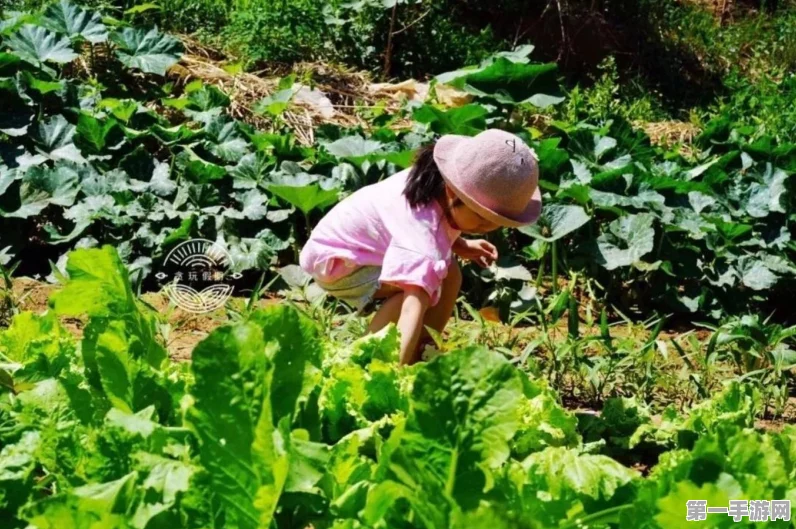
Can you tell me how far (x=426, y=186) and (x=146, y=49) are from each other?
2684 mm

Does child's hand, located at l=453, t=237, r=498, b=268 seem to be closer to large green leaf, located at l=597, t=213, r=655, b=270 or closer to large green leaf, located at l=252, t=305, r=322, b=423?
large green leaf, located at l=597, t=213, r=655, b=270

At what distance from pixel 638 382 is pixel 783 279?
1384 millimetres

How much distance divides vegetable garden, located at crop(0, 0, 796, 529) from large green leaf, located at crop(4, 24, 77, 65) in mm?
14

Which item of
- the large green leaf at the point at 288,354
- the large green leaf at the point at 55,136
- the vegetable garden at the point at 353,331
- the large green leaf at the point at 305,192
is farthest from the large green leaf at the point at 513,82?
the large green leaf at the point at 288,354

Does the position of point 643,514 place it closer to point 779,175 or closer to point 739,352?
point 739,352

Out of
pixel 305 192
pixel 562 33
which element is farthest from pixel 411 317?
pixel 562 33

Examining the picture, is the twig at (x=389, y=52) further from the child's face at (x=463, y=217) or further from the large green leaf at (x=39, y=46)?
the child's face at (x=463, y=217)

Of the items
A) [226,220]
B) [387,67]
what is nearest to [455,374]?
[226,220]

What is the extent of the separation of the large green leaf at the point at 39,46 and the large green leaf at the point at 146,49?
363mm

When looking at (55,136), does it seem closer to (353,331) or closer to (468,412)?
(353,331)

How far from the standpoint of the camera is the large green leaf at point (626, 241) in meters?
4.23

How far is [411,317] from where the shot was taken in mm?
3092

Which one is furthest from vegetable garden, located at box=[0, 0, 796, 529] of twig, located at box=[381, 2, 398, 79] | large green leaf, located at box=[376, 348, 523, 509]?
twig, located at box=[381, 2, 398, 79]

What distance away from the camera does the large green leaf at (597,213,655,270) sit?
4.23 metres
